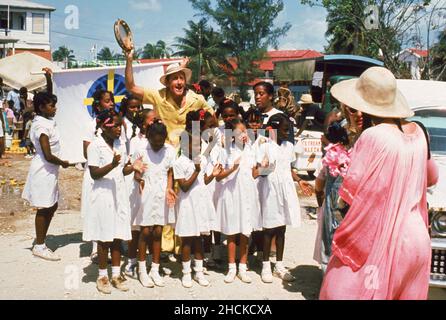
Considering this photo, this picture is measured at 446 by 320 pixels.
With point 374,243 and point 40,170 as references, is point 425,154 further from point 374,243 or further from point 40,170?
point 40,170

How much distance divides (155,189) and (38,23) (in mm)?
46087

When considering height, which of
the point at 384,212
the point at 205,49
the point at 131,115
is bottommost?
the point at 384,212

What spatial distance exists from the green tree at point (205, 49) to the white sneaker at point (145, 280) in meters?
49.7

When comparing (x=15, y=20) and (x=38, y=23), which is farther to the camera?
(x=38, y=23)

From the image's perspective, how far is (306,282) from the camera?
5578mm

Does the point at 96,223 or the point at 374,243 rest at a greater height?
the point at 374,243

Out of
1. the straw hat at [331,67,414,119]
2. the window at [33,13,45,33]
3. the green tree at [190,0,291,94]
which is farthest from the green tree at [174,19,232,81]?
the straw hat at [331,67,414,119]

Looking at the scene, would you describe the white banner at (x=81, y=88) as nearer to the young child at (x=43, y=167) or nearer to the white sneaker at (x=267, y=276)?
the young child at (x=43, y=167)

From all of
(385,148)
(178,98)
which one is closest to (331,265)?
(385,148)

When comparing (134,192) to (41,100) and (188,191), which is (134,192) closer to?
(188,191)

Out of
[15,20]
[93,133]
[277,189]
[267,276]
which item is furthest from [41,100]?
[15,20]
